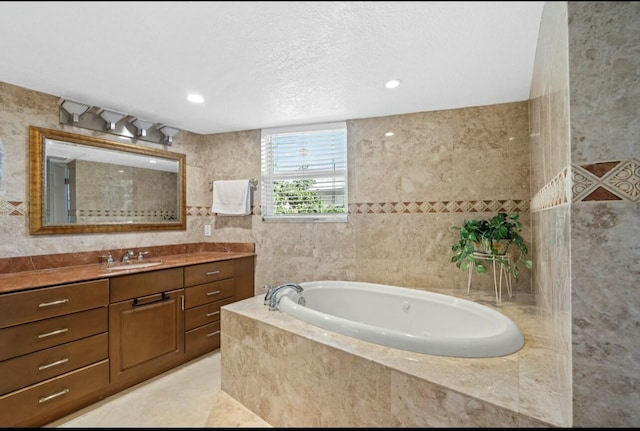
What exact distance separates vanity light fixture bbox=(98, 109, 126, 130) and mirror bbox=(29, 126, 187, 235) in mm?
137

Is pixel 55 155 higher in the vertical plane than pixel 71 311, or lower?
higher

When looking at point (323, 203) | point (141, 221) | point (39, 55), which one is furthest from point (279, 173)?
point (39, 55)

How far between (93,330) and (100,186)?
1.18 metres

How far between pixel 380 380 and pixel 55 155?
2.61 metres

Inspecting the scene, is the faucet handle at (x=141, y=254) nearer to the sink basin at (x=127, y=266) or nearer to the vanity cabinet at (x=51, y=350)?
the sink basin at (x=127, y=266)

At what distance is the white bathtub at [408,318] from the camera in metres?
1.25

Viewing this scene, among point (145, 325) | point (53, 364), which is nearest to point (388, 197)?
point (145, 325)

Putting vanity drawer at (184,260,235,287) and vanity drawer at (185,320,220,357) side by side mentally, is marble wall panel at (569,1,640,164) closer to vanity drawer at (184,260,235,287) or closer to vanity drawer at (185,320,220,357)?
vanity drawer at (184,260,235,287)

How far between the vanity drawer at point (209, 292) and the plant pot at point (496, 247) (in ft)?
6.89

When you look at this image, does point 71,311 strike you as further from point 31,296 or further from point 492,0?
point 492,0

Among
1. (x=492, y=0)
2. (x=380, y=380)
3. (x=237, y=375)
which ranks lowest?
(x=237, y=375)

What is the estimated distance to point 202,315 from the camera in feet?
7.91

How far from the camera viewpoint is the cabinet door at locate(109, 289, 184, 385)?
1893 mm

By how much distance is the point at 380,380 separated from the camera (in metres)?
1.13
